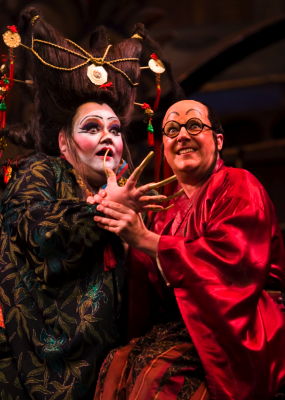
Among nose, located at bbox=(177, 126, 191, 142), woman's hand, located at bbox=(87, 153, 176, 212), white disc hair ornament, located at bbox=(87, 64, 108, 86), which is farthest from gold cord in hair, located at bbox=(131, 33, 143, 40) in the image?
woman's hand, located at bbox=(87, 153, 176, 212)

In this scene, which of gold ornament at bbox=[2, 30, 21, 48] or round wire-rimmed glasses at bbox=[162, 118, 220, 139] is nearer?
round wire-rimmed glasses at bbox=[162, 118, 220, 139]

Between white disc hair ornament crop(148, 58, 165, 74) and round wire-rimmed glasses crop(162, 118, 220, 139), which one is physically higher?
white disc hair ornament crop(148, 58, 165, 74)

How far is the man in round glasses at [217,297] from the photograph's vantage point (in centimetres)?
230

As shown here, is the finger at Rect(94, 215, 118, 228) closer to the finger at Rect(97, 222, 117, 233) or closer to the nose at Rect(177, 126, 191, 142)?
the finger at Rect(97, 222, 117, 233)

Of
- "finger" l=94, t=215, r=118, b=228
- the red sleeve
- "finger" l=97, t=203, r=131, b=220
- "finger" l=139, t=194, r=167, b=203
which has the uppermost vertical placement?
"finger" l=139, t=194, r=167, b=203

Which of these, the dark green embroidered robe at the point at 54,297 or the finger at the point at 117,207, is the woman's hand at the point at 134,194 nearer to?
the finger at the point at 117,207

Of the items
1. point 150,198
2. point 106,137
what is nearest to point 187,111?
point 106,137

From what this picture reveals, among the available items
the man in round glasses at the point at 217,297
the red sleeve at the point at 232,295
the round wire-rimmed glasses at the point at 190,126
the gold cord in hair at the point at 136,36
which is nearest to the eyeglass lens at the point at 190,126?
the round wire-rimmed glasses at the point at 190,126

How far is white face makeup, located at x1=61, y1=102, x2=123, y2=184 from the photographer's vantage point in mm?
2793

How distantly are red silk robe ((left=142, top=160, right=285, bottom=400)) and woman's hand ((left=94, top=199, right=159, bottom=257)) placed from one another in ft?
0.13

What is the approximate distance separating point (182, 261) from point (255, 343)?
34 centimetres

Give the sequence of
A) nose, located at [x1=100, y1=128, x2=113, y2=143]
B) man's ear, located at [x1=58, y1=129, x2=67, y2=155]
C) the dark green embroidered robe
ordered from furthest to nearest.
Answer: man's ear, located at [x1=58, y1=129, x2=67, y2=155], nose, located at [x1=100, y1=128, x2=113, y2=143], the dark green embroidered robe

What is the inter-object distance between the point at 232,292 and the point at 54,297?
2.18 feet

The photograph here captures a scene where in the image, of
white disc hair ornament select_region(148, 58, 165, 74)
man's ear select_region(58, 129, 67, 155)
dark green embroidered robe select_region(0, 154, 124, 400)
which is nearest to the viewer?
dark green embroidered robe select_region(0, 154, 124, 400)
